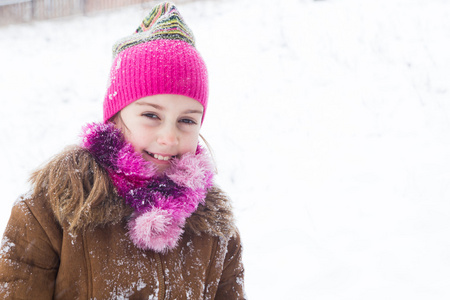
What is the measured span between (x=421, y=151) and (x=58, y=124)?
161 inches

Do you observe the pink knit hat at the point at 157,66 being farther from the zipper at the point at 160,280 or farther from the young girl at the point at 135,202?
the zipper at the point at 160,280

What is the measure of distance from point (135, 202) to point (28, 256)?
37 cm

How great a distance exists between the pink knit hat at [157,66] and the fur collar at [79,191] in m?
0.26

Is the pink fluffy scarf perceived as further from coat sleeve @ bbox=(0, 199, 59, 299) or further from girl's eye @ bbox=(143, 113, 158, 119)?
coat sleeve @ bbox=(0, 199, 59, 299)

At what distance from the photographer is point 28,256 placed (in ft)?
4.38

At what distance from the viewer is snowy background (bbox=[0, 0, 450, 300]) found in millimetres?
2902

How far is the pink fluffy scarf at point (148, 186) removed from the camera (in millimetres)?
1435

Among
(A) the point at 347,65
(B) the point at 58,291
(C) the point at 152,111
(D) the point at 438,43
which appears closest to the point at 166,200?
(C) the point at 152,111

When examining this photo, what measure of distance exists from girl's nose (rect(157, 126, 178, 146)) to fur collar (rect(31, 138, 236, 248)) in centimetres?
23

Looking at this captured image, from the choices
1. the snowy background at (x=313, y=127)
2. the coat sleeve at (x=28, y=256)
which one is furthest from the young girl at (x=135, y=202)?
the snowy background at (x=313, y=127)

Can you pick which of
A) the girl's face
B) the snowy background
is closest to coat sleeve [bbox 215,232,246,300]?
the girl's face

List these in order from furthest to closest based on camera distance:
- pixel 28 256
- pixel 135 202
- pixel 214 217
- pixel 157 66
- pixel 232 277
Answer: pixel 232 277, pixel 214 217, pixel 157 66, pixel 135 202, pixel 28 256

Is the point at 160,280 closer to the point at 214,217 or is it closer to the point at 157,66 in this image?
the point at 214,217

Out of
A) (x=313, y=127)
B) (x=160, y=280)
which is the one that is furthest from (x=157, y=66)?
(x=313, y=127)
